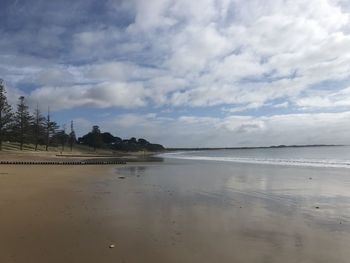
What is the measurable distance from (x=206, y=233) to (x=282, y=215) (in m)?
3.61

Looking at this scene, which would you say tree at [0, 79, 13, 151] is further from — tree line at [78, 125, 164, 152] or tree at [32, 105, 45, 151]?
tree line at [78, 125, 164, 152]

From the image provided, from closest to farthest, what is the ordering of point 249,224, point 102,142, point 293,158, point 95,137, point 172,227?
point 172,227 < point 249,224 < point 293,158 < point 95,137 < point 102,142

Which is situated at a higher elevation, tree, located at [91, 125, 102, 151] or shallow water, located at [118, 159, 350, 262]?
tree, located at [91, 125, 102, 151]

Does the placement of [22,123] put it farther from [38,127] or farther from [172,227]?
[172,227]

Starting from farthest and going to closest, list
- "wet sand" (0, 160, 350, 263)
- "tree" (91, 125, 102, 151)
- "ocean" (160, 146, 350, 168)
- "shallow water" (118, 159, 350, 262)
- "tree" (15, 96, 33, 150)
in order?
"tree" (91, 125, 102, 151) < "tree" (15, 96, 33, 150) < "ocean" (160, 146, 350, 168) < "shallow water" (118, 159, 350, 262) < "wet sand" (0, 160, 350, 263)

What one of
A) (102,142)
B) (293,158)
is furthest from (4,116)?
(102,142)

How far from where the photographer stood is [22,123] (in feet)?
264

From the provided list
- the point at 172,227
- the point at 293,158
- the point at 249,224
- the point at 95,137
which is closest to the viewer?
the point at 172,227

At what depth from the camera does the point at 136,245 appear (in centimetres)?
841

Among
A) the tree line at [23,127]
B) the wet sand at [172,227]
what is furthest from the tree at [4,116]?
the wet sand at [172,227]

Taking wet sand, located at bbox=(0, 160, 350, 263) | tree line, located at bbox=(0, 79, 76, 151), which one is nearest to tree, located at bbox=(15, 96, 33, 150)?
tree line, located at bbox=(0, 79, 76, 151)

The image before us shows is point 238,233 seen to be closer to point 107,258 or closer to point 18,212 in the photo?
point 107,258

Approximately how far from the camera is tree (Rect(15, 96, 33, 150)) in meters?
79.8

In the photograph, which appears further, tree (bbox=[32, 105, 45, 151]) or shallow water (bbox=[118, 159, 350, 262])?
tree (bbox=[32, 105, 45, 151])
